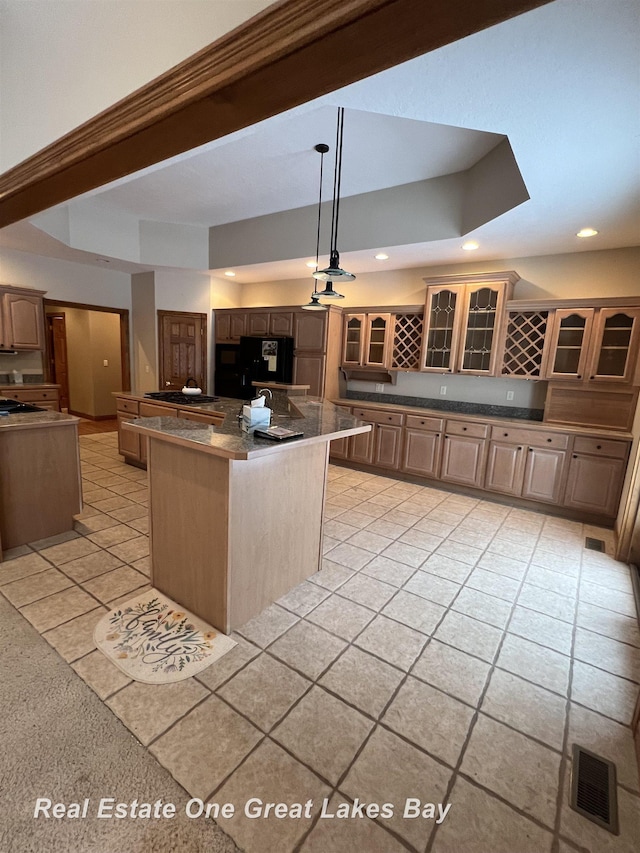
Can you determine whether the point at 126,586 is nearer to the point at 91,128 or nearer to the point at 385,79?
the point at 91,128

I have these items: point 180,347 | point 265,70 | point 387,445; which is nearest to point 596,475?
point 387,445

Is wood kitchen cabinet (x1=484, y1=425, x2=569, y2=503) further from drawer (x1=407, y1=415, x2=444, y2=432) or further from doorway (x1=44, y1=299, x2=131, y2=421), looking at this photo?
doorway (x1=44, y1=299, x2=131, y2=421)

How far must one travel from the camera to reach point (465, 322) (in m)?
4.36

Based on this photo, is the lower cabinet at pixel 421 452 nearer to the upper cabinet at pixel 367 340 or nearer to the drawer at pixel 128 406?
the upper cabinet at pixel 367 340

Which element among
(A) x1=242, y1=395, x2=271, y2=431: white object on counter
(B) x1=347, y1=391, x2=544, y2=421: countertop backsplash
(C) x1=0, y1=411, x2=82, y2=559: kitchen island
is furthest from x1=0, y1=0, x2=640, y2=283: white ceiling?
(C) x1=0, y1=411, x2=82, y2=559: kitchen island

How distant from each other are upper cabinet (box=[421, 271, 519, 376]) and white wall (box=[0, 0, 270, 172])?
382 centimetres

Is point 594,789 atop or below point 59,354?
below

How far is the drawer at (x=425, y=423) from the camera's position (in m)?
4.46

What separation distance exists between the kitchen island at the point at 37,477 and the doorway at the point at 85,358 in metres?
4.17

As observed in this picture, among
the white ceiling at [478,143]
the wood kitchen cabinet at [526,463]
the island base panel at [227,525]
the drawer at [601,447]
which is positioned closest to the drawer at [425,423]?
the wood kitchen cabinet at [526,463]

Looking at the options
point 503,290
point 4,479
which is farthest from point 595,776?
point 503,290

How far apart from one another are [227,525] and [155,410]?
270 centimetres

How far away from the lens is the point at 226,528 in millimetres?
1911

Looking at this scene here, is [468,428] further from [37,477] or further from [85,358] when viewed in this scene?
[85,358]
